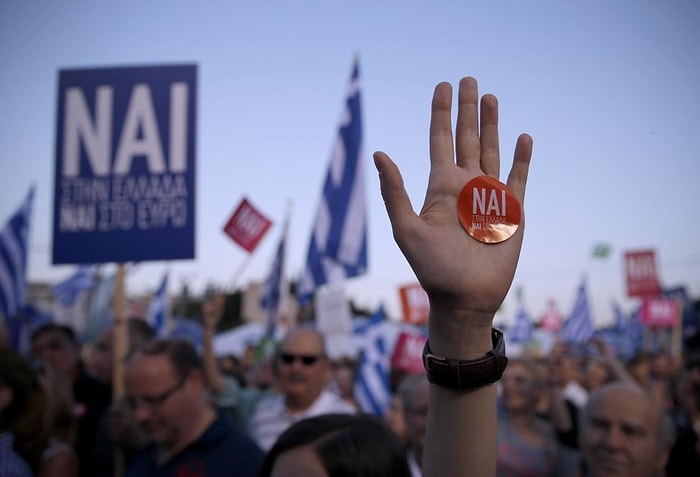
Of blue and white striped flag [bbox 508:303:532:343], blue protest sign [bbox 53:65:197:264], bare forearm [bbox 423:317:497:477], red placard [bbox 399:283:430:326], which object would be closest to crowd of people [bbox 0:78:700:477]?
bare forearm [bbox 423:317:497:477]

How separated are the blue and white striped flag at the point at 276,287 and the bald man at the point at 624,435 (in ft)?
22.3

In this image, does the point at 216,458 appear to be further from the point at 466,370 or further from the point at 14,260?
the point at 14,260

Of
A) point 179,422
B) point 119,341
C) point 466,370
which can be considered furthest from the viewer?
point 119,341

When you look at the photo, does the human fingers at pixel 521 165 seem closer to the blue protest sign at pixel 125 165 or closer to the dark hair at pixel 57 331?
the blue protest sign at pixel 125 165

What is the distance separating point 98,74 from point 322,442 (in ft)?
10.3

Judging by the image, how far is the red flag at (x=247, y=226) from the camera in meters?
6.70

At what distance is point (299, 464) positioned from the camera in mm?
1640

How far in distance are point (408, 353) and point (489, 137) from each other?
4745 mm

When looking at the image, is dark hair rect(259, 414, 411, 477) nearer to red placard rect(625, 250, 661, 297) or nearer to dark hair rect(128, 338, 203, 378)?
dark hair rect(128, 338, 203, 378)

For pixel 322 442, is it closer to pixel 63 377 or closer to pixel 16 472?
pixel 16 472

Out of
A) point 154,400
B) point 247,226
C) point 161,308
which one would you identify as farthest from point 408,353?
point 161,308

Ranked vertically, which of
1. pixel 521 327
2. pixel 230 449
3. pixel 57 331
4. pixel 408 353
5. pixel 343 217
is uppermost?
pixel 343 217

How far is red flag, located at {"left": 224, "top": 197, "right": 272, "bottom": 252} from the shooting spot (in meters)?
6.70

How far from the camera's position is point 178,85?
395 centimetres
